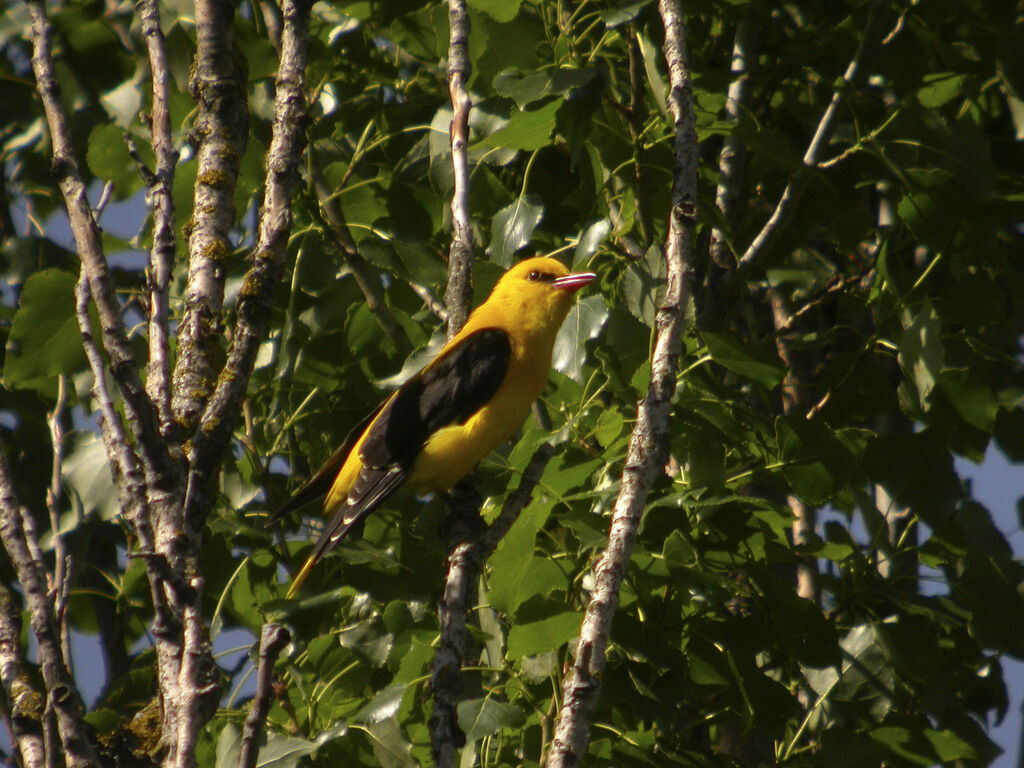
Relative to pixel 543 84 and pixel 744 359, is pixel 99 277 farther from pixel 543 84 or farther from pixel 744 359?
pixel 744 359

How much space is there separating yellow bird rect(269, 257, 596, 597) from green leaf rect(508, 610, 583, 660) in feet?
3.86

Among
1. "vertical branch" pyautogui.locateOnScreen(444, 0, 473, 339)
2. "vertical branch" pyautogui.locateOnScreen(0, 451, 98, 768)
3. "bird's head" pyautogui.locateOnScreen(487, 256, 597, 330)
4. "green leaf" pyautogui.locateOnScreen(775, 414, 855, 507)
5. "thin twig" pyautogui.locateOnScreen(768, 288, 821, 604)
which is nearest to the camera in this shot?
"vertical branch" pyautogui.locateOnScreen(0, 451, 98, 768)

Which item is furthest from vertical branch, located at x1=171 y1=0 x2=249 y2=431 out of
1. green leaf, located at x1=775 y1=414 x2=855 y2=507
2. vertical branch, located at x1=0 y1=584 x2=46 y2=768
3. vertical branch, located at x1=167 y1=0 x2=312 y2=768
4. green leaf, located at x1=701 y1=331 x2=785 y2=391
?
green leaf, located at x1=775 y1=414 x2=855 y2=507

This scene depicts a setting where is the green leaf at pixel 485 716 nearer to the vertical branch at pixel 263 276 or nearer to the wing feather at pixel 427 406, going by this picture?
the vertical branch at pixel 263 276

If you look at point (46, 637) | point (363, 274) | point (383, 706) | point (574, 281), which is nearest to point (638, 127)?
point (574, 281)

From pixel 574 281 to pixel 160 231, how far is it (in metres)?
2.20

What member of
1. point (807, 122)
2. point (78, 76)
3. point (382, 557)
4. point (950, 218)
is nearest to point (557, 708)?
point (382, 557)

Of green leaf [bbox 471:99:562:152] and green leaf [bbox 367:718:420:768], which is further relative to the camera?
green leaf [bbox 471:99:562:152]

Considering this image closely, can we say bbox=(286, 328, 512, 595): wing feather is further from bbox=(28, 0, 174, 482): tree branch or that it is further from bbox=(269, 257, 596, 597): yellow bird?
bbox=(28, 0, 174, 482): tree branch

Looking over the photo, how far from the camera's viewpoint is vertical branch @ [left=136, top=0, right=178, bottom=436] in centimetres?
206

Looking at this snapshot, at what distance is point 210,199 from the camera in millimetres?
2664

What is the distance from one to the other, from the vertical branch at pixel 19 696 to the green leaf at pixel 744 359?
1663 millimetres

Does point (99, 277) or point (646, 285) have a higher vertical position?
point (99, 277)

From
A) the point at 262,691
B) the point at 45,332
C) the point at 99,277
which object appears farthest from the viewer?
the point at 45,332
